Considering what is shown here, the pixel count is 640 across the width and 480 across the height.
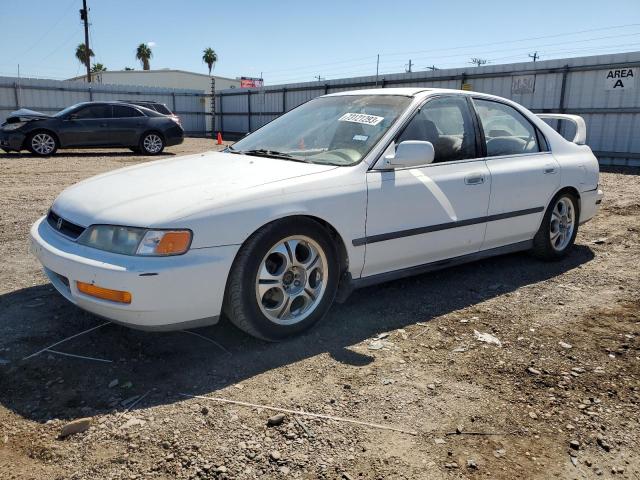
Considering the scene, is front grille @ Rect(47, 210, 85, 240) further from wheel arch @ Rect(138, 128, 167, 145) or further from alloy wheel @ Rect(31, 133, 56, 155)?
wheel arch @ Rect(138, 128, 167, 145)

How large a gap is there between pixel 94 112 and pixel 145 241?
13.4m

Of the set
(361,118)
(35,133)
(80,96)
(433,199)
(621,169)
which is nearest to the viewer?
(433,199)

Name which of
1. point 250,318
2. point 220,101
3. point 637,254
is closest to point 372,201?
point 250,318

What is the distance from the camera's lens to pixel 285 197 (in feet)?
10.2

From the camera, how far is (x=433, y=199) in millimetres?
3793

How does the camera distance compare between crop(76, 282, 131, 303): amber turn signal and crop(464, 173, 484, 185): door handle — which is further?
crop(464, 173, 484, 185): door handle

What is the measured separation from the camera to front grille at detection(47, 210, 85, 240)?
10.0ft

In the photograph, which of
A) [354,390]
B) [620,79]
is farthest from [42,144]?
[620,79]

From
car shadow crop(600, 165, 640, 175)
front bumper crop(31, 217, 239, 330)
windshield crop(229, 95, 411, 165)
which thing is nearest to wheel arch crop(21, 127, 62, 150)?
windshield crop(229, 95, 411, 165)

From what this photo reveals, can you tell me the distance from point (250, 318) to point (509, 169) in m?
2.50

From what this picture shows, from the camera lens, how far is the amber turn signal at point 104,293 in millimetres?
2725

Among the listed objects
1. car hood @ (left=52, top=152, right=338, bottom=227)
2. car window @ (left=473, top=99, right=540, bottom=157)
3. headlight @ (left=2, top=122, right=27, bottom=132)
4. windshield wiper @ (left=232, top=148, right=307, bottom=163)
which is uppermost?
car window @ (left=473, top=99, right=540, bottom=157)

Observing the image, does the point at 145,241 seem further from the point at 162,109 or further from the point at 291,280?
the point at 162,109

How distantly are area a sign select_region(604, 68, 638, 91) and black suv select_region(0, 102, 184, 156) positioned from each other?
11.6 meters
